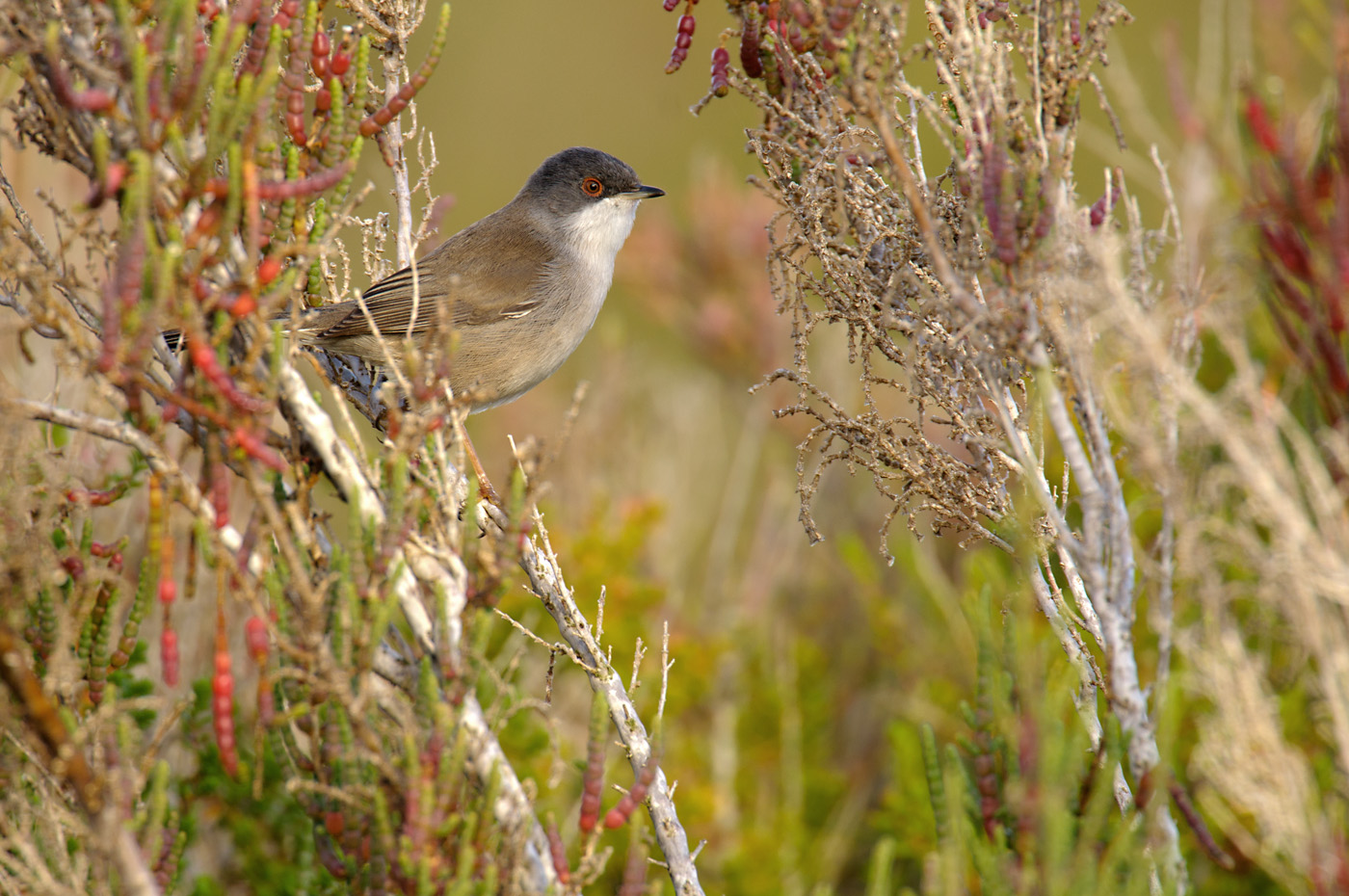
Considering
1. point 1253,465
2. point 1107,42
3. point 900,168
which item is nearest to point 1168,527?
point 1253,465

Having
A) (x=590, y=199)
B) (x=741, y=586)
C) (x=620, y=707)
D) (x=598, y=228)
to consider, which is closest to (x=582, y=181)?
(x=590, y=199)

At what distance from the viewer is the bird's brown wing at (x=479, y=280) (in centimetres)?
429

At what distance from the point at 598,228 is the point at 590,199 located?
0.16m

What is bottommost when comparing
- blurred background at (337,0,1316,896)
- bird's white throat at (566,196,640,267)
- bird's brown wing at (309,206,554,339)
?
blurred background at (337,0,1316,896)

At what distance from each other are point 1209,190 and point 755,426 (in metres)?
4.82

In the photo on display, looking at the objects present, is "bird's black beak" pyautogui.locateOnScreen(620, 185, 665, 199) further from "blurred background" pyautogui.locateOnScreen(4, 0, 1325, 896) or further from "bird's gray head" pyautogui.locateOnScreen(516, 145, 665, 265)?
"blurred background" pyautogui.locateOnScreen(4, 0, 1325, 896)

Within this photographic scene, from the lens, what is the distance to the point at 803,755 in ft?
17.7

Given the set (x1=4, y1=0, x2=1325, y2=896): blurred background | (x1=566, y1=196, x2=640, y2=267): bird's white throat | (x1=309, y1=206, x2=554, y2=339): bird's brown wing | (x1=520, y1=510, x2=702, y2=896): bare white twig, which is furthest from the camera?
(x1=566, y1=196, x2=640, y2=267): bird's white throat

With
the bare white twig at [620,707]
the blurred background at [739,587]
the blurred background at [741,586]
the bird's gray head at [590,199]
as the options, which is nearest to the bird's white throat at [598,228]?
the bird's gray head at [590,199]

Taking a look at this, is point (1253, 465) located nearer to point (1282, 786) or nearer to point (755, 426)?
point (1282, 786)

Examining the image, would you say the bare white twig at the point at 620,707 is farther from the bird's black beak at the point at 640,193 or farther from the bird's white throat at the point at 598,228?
the bird's black beak at the point at 640,193

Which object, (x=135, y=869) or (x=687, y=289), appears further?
(x=687, y=289)

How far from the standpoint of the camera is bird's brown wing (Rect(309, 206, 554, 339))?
4.29 m

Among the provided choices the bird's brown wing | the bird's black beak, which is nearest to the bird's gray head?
the bird's black beak
